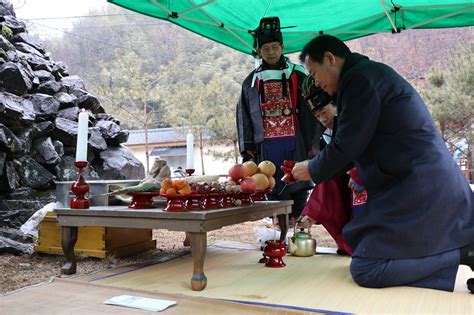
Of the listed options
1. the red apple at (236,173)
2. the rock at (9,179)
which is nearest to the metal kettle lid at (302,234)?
the red apple at (236,173)

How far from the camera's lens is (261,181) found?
239cm

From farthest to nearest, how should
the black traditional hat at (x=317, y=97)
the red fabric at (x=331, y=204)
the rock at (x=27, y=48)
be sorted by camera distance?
the rock at (x=27, y=48) < the red fabric at (x=331, y=204) < the black traditional hat at (x=317, y=97)

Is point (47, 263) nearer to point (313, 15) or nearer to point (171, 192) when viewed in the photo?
point (171, 192)

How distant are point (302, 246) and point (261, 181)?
1.69ft

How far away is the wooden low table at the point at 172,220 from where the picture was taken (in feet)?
5.97

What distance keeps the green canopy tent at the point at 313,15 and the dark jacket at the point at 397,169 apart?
2133mm

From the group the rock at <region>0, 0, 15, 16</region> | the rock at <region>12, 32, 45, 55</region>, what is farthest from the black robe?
the rock at <region>0, 0, 15, 16</region>

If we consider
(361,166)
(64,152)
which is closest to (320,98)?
(361,166)

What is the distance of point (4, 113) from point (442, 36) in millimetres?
20072

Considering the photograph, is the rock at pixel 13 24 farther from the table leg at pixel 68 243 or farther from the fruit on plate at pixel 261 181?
the fruit on plate at pixel 261 181

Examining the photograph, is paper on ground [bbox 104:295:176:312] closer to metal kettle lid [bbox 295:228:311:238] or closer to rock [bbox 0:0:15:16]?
metal kettle lid [bbox 295:228:311:238]

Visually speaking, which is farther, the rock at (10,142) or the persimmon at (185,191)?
the rock at (10,142)

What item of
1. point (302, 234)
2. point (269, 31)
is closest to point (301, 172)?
point (302, 234)

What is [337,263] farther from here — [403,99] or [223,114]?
[223,114]
